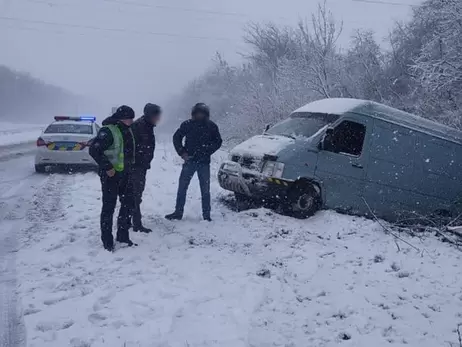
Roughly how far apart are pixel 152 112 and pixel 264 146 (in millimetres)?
2287

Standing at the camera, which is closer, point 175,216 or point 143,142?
point 143,142

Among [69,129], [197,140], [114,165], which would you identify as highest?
[197,140]

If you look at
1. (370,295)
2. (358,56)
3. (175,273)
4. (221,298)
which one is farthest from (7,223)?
(358,56)

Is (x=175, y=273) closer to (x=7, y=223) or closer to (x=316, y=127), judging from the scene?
(x=7, y=223)

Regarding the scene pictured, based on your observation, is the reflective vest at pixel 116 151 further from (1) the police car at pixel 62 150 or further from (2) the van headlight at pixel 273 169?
(1) the police car at pixel 62 150

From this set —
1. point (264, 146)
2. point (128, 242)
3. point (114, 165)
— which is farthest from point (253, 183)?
point (114, 165)

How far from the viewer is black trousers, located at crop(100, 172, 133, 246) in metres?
5.21

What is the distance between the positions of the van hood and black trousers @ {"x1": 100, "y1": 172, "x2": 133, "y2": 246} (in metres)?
2.63

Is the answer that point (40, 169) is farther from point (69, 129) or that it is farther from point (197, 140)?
point (197, 140)

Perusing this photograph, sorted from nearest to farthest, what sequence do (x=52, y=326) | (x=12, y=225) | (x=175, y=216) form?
(x=52, y=326)
(x=12, y=225)
(x=175, y=216)

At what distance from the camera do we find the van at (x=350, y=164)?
718 cm

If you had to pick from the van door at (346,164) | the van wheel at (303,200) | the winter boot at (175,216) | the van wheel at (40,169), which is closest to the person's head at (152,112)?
the winter boot at (175,216)

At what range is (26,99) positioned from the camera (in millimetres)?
76625

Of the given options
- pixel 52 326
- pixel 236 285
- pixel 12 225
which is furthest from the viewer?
pixel 12 225
